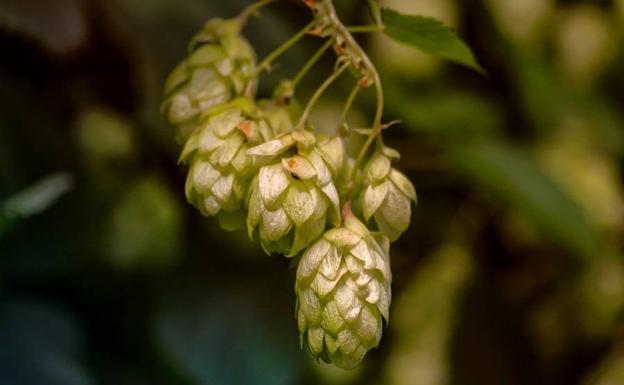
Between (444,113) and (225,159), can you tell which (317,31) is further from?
(444,113)

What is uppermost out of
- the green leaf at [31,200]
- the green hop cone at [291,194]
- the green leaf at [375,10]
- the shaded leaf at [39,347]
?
the green leaf at [375,10]

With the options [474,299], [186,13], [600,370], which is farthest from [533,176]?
[186,13]

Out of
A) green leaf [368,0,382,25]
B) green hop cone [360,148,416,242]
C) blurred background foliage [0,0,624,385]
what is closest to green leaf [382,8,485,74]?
green leaf [368,0,382,25]

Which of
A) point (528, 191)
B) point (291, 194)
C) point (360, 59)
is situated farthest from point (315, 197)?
point (528, 191)

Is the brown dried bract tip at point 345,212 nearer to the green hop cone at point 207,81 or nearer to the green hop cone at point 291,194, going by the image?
the green hop cone at point 291,194

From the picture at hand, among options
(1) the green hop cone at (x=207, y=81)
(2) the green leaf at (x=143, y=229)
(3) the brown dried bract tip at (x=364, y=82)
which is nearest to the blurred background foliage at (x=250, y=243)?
(2) the green leaf at (x=143, y=229)

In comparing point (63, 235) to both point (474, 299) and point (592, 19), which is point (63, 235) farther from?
point (592, 19)
